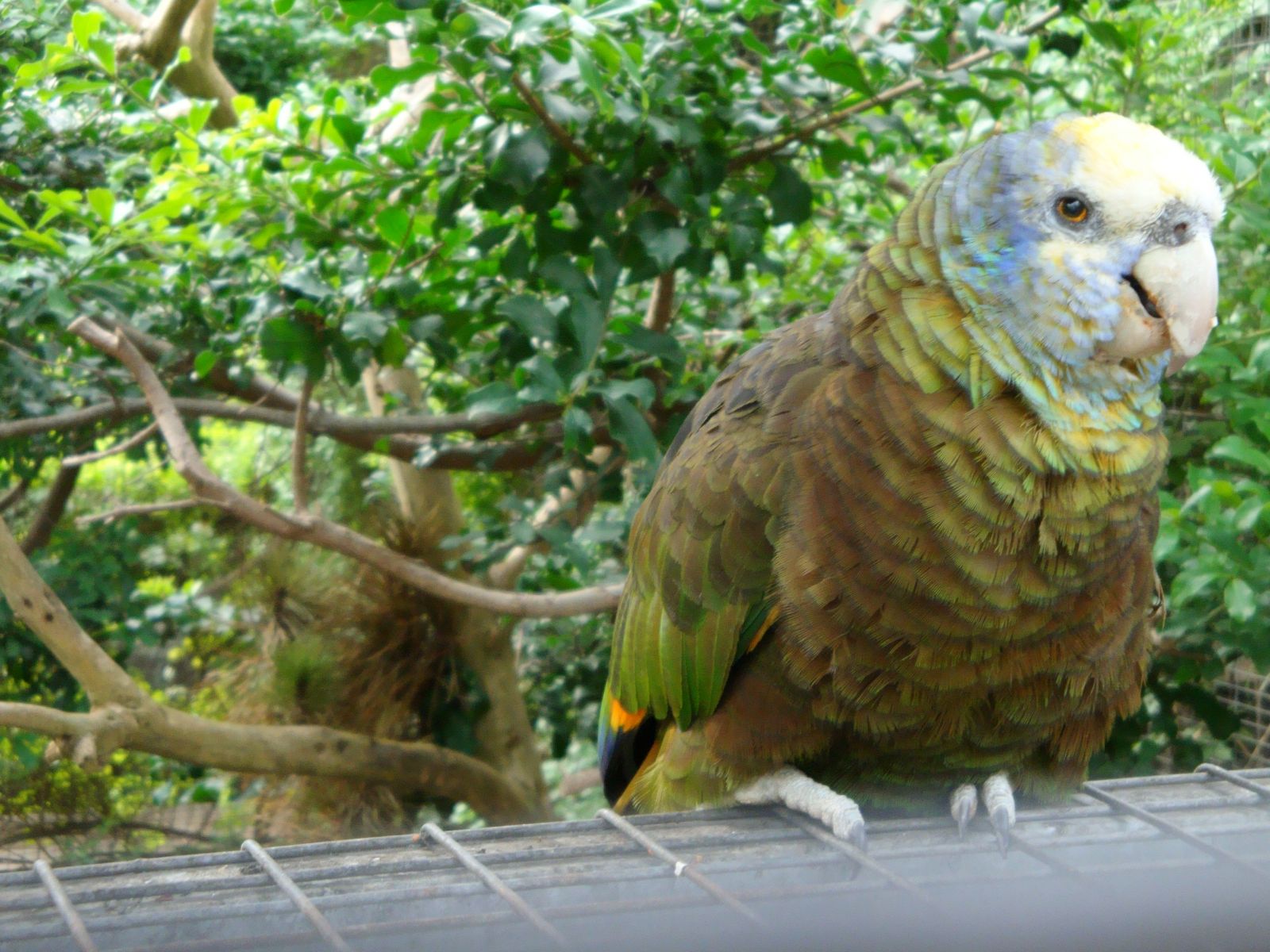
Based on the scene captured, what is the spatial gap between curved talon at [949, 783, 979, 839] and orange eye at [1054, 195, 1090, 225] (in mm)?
551

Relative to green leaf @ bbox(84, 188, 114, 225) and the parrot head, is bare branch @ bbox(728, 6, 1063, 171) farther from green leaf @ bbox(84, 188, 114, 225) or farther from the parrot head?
green leaf @ bbox(84, 188, 114, 225)

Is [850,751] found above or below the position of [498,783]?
above

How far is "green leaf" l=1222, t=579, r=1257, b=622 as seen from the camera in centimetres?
128

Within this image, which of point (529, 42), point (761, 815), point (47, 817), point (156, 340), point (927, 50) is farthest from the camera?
point (47, 817)

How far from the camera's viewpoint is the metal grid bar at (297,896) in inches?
22.8

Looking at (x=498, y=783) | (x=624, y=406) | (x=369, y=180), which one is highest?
(x=369, y=180)

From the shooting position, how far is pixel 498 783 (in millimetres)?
2420

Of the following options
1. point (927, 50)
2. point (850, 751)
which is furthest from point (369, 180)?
point (850, 751)

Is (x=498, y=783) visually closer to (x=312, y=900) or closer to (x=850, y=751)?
(x=850, y=751)

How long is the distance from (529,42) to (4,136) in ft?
3.08

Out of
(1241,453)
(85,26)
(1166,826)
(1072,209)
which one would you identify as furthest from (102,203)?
(1241,453)

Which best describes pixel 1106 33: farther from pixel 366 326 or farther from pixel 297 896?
pixel 297 896

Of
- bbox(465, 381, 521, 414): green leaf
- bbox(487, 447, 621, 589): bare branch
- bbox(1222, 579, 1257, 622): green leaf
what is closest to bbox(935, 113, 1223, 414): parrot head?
bbox(1222, 579, 1257, 622): green leaf

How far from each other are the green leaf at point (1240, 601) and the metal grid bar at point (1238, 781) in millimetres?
309
